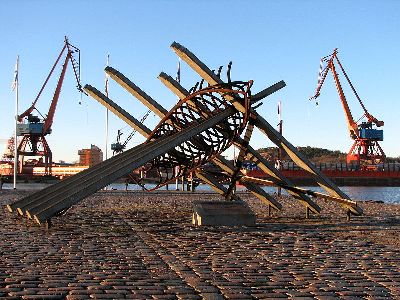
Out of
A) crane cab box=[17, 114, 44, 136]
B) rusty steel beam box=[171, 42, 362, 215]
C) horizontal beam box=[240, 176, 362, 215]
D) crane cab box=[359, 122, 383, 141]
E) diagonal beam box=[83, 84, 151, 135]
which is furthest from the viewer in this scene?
crane cab box=[359, 122, 383, 141]

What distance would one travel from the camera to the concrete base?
13094mm

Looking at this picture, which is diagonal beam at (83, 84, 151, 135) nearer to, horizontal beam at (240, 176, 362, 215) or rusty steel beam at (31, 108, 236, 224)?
horizontal beam at (240, 176, 362, 215)

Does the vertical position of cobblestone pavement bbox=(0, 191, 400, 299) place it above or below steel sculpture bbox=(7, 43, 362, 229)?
below

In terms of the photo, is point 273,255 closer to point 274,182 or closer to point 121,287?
point 121,287

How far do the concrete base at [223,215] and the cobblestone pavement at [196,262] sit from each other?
0.36 metres

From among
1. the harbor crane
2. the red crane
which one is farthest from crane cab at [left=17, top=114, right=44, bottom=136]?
the harbor crane

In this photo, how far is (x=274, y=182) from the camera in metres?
14.7

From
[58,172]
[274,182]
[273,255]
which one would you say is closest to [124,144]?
[58,172]

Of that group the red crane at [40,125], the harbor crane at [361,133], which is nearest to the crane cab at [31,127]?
the red crane at [40,125]

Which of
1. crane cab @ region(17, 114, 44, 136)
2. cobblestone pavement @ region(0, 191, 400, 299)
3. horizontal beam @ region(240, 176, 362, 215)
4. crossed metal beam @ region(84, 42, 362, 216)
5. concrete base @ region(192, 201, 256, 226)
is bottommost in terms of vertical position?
cobblestone pavement @ region(0, 191, 400, 299)

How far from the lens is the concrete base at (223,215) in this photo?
13.1 metres

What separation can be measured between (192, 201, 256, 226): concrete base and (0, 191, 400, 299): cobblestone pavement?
36 cm

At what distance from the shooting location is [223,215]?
43.0 feet

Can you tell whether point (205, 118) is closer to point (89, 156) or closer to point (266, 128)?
point (266, 128)
